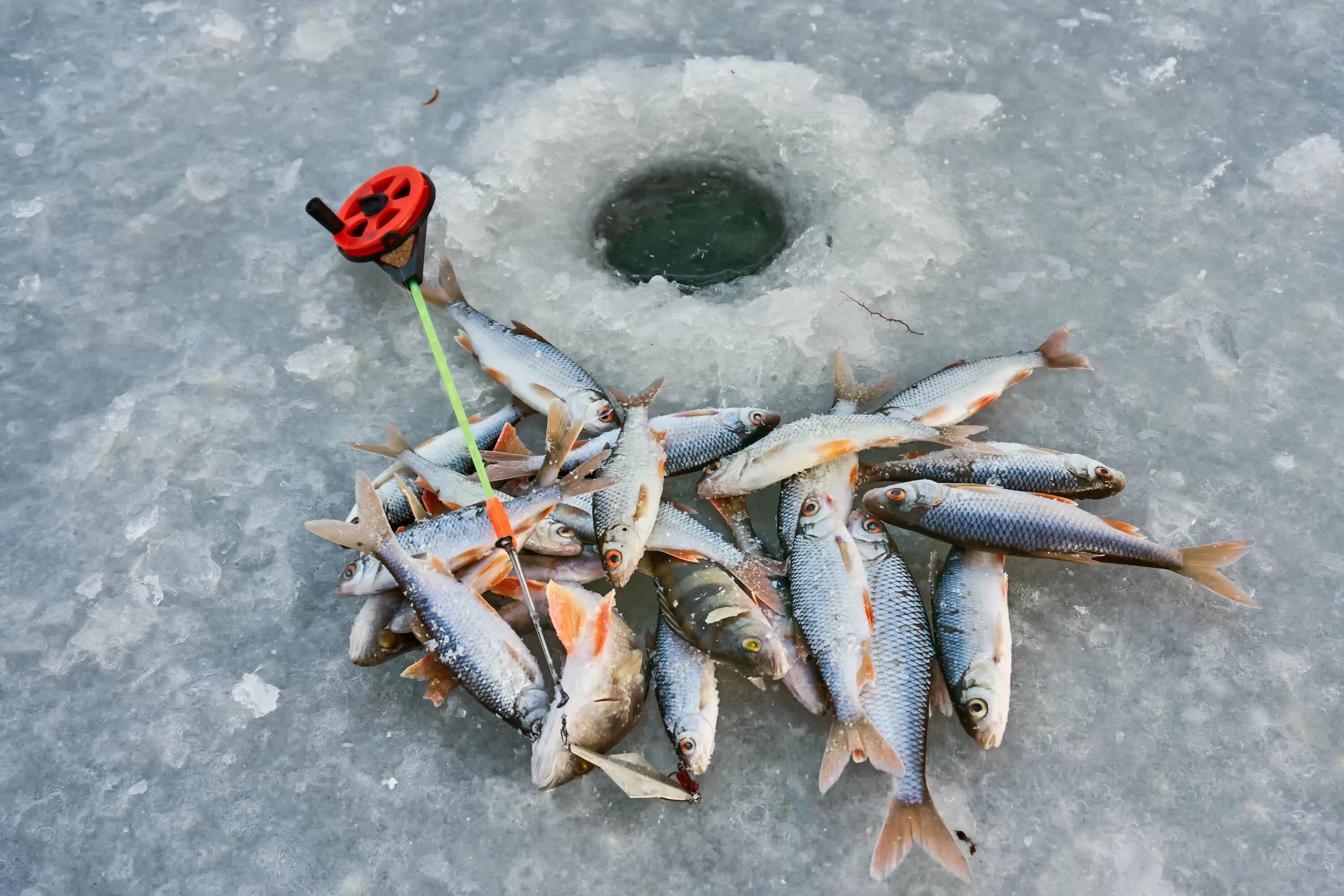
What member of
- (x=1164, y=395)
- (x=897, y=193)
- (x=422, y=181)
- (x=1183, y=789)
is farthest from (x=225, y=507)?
(x=1164, y=395)

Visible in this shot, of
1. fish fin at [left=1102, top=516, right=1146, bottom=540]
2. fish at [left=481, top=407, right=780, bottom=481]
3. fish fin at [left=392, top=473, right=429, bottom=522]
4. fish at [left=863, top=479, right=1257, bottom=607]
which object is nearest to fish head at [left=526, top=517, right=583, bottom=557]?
fish at [left=481, top=407, right=780, bottom=481]

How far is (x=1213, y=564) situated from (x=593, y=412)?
2060 millimetres

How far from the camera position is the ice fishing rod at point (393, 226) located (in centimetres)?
331

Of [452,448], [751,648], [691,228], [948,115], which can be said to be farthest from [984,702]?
[948,115]

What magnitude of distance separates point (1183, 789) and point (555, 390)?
2.35 meters

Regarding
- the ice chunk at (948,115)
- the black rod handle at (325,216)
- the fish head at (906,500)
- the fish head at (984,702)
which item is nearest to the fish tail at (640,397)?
the fish head at (906,500)

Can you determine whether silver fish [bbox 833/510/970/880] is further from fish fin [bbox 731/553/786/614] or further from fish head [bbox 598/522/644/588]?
fish head [bbox 598/522/644/588]

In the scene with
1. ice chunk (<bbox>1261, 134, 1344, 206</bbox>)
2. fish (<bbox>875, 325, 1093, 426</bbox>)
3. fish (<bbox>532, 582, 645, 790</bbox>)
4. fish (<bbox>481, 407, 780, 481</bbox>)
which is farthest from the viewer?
ice chunk (<bbox>1261, 134, 1344, 206</bbox>)

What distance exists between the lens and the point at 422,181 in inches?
141

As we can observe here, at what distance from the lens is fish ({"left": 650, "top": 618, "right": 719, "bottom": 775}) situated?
250cm

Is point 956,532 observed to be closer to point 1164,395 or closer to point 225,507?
point 1164,395

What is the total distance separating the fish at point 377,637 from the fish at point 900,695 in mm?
1420

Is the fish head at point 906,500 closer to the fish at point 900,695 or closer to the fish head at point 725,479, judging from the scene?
the fish at point 900,695

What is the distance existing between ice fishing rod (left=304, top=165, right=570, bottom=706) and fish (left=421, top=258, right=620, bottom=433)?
0.14 metres
